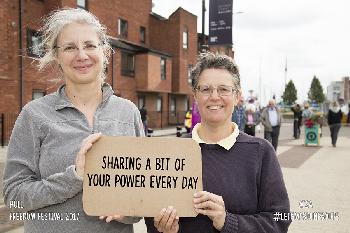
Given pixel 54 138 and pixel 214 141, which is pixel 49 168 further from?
pixel 214 141

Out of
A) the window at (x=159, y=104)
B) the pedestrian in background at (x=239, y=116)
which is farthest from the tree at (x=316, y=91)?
the pedestrian in background at (x=239, y=116)

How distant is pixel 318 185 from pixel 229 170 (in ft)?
23.5

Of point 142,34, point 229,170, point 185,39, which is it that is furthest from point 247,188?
point 185,39

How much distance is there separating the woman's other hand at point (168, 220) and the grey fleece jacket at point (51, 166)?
199mm

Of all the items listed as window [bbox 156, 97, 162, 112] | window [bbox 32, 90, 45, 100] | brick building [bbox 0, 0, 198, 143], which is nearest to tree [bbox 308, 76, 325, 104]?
brick building [bbox 0, 0, 198, 143]

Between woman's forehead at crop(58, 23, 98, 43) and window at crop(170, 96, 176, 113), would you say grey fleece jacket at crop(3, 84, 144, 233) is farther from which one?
window at crop(170, 96, 176, 113)

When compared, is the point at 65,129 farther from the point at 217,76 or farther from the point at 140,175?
the point at 217,76

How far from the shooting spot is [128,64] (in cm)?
3077

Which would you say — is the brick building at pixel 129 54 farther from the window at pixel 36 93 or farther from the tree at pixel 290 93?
the tree at pixel 290 93

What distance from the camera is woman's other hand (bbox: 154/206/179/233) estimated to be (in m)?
2.01

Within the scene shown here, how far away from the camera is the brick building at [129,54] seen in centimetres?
1930

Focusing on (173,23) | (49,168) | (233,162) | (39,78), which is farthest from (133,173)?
(173,23)

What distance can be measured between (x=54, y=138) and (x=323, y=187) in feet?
24.9

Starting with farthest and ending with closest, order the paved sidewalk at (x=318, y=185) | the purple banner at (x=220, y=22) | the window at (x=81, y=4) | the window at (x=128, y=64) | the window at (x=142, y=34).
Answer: the window at (x=142, y=34)
the window at (x=128, y=64)
the window at (x=81, y=4)
the purple banner at (x=220, y=22)
the paved sidewalk at (x=318, y=185)
